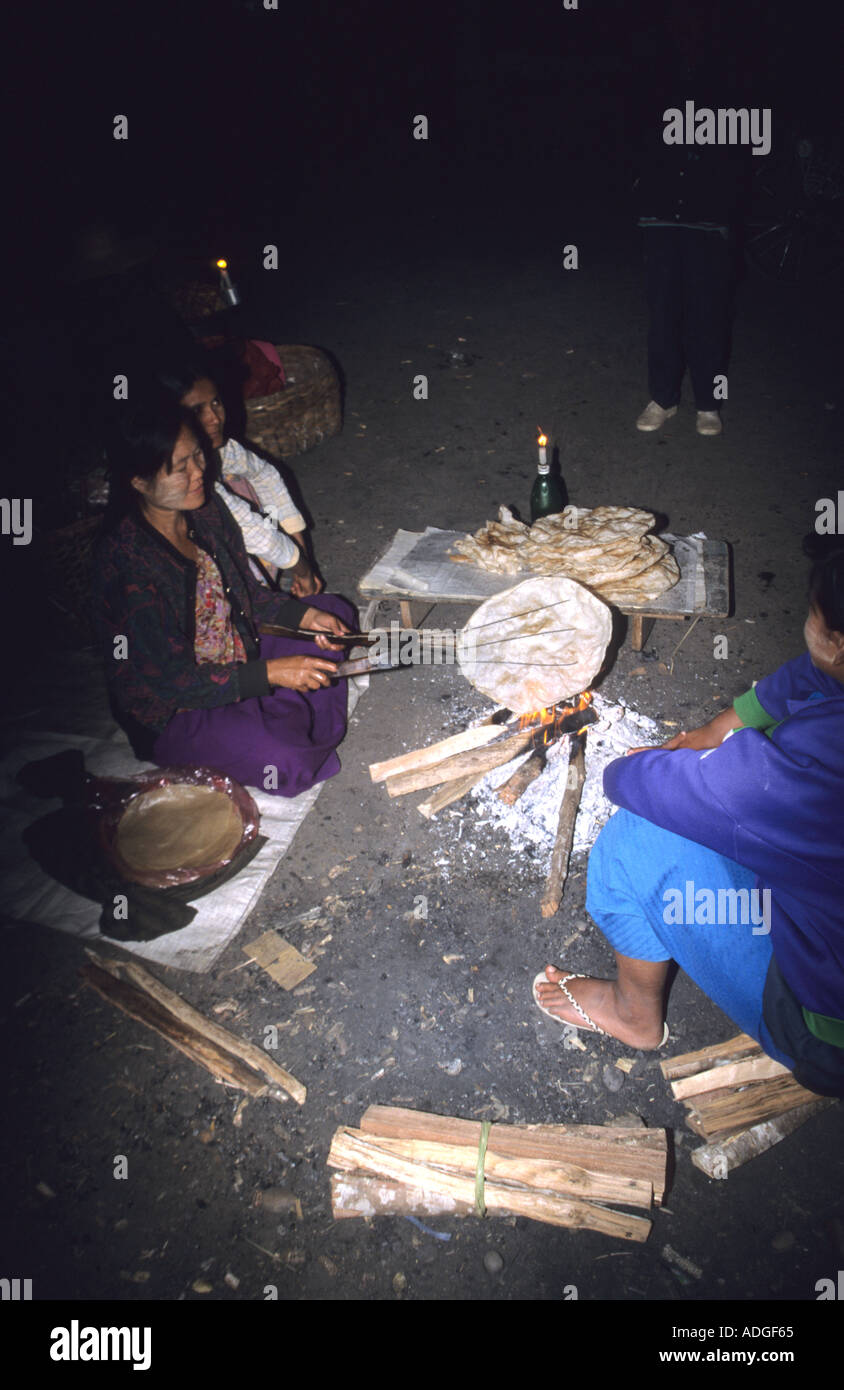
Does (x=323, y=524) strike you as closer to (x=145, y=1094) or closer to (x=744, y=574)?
(x=744, y=574)

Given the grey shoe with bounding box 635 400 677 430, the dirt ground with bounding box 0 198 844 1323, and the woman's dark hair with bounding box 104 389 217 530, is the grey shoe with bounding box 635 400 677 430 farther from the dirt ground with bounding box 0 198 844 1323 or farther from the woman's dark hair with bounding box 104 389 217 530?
the woman's dark hair with bounding box 104 389 217 530

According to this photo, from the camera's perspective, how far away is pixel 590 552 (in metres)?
3.61

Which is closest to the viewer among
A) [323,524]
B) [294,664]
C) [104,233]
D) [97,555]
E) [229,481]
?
[97,555]

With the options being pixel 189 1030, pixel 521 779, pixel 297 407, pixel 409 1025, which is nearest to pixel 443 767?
pixel 521 779

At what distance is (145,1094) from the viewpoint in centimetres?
264

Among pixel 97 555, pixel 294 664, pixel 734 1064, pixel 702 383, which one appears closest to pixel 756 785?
pixel 734 1064

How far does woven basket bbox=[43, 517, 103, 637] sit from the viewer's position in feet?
13.9

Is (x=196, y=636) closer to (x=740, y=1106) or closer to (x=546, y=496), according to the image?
(x=546, y=496)

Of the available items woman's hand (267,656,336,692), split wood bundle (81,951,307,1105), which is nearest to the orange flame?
woman's hand (267,656,336,692)

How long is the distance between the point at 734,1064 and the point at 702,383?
5.25m

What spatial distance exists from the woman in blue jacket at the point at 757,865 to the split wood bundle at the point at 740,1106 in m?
0.35

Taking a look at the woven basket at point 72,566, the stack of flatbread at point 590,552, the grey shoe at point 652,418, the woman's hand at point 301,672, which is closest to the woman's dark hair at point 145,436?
the woman's hand at point 301,672

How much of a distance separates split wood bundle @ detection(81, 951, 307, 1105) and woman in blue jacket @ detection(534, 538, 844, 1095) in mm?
1362

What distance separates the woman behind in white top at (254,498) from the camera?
11.2 feet
